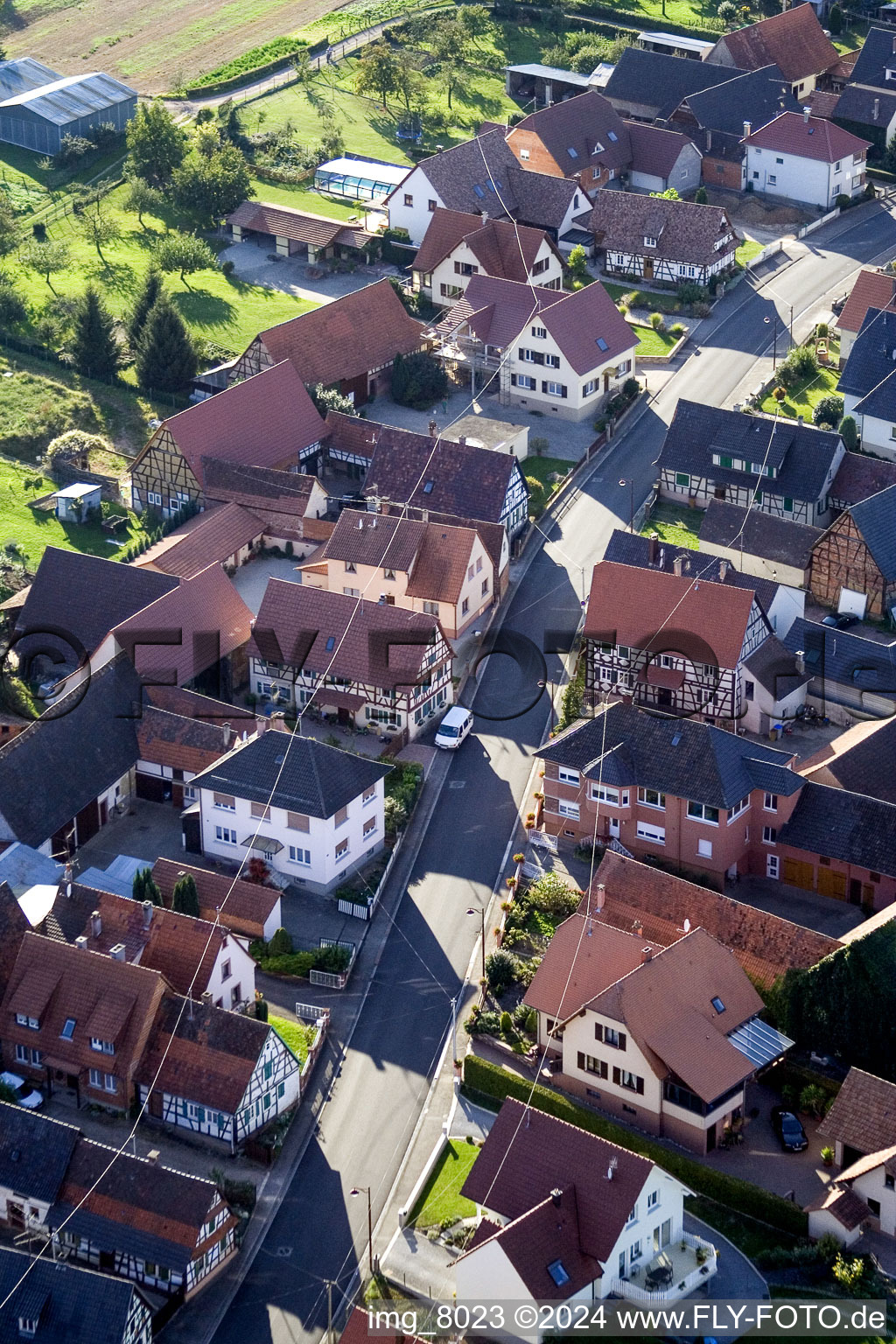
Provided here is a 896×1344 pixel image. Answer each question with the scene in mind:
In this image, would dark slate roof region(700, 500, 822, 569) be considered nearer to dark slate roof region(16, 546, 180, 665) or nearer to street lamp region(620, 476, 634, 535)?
street lamp region(620, 476, 634, 535)

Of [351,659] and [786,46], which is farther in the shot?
[786,46]

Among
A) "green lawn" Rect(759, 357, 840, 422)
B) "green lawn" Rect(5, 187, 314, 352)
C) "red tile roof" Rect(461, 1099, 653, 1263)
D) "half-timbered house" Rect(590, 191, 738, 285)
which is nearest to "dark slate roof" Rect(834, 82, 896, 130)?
"half-timbered house" Rect(590, 191, 738, 285)

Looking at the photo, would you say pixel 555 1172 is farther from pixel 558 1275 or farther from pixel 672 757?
pixel 672 757

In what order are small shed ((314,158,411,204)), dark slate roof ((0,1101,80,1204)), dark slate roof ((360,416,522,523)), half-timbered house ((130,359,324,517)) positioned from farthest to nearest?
small shed ((314,158,411,204)) < half-timbered house ((130,359,324,517)) < dark slate roof ((360,416,522,523)) < dark slate roof ((0,1101,80,1204))

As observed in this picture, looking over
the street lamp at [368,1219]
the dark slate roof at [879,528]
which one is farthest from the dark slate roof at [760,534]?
the street lamp at [368,1219]

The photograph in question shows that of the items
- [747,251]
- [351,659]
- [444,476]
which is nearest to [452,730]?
[351,659]

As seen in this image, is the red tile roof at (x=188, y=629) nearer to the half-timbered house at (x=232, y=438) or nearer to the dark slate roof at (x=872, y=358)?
the half-timbered house at (x=232, y=438)
